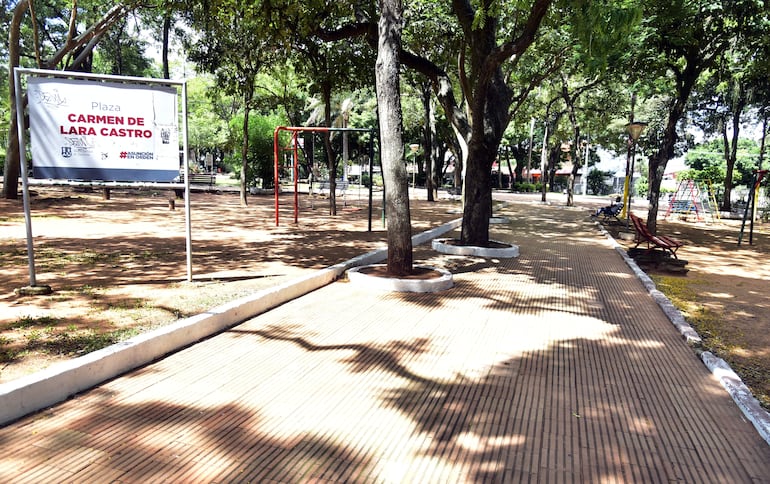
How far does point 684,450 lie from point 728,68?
16.1 meters

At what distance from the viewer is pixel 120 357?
4.14 m

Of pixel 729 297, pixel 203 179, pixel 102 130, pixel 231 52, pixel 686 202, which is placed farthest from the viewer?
pixel 203 179

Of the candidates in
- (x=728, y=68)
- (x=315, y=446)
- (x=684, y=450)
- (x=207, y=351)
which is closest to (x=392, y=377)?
(x=315, y=446)

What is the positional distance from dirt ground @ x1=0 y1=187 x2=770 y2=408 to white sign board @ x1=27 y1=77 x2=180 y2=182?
57.2 inches

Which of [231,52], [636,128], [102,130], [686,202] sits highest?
[231,52]

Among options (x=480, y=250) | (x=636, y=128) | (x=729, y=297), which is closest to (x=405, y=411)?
(x=729, y=297)

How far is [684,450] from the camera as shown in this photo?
3.28 meters

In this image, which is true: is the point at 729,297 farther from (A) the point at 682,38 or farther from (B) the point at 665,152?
(B) the point at 665,152

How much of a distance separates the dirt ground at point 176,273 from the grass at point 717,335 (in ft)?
0.06

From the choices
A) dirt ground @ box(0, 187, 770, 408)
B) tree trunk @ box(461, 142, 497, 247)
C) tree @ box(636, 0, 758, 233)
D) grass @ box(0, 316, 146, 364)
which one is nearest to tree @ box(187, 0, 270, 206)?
dirt ground @ box(0, 187, 770, 408)

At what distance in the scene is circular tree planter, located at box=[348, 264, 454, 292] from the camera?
24.3 feet

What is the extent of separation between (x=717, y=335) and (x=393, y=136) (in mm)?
4896

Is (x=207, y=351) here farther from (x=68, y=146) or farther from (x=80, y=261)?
(x=80, y=261)

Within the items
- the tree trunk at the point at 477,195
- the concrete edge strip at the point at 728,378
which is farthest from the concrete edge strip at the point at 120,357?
the tree trunk at the point at 477,195
